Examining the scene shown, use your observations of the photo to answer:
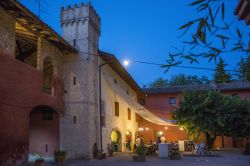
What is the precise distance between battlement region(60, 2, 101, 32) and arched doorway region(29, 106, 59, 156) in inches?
202

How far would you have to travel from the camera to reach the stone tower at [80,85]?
1725cm

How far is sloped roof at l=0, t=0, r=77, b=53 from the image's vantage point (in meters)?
12.1

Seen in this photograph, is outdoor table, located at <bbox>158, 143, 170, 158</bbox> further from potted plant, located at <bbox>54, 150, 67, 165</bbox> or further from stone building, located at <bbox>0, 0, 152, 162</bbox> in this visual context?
potted plant, located at <bbox>54, 150, 67, 165</bbox>

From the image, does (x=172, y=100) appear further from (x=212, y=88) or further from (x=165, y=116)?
(x=212, y=88)

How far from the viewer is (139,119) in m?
31.8

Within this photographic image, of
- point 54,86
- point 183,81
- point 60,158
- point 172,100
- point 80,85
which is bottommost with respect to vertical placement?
point 60,158

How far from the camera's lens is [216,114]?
23.4 meters

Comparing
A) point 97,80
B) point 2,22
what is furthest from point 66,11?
point 2,22

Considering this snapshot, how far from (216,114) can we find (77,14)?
40.3 feet

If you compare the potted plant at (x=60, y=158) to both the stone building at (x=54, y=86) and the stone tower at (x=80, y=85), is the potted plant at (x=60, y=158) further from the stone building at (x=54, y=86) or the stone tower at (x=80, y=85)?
the stone tower at (x=80, y=85)

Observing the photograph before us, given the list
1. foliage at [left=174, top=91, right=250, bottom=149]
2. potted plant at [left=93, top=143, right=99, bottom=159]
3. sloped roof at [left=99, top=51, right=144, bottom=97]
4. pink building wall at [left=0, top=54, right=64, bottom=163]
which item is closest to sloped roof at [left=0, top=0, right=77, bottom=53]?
pink building wall at [left=0, top=54, right=64, bottom=163]

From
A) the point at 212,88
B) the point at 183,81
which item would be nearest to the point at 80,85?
the point at 212,88

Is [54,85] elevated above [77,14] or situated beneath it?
situated beneath

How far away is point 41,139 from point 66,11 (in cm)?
750
